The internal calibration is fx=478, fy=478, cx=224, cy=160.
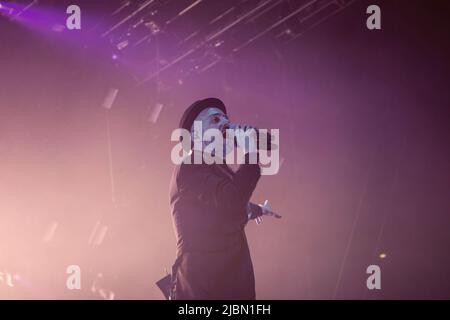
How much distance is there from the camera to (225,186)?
2094mm

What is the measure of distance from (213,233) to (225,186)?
23 cm

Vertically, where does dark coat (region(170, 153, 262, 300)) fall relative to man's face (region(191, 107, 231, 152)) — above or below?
below

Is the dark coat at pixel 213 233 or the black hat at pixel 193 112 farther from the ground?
the black hat at pixel 193 112

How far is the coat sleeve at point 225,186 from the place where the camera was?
209cm

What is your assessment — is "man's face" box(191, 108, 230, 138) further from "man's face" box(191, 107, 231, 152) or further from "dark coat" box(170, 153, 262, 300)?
"dark coat" box(170, 153, 262, 300)

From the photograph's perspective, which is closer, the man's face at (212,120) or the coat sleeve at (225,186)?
the coat sleeve at (225,186)

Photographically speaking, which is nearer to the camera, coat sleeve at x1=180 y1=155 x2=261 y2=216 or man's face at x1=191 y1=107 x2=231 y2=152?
coat sleeve at x1=180 y1=155 x2=261 y2=216

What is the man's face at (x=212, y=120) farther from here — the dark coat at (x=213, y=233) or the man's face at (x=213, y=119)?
the dark coat at (x=213, y=233)

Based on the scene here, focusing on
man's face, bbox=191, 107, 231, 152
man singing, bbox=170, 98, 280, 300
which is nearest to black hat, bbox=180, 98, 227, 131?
man's face, bbox=191, 107, 231, 152

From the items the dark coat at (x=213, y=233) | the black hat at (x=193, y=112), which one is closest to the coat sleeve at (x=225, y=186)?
the dark coat at (x=213, y=233)

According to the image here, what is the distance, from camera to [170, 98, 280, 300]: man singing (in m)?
2.11

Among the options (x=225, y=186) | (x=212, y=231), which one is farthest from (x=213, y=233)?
Answer: (x=225, y=186)

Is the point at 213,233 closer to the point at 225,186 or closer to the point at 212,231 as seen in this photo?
the point at 212,231

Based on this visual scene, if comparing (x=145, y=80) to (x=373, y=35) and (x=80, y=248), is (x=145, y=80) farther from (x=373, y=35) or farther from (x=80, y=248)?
(x=373, y=35)
